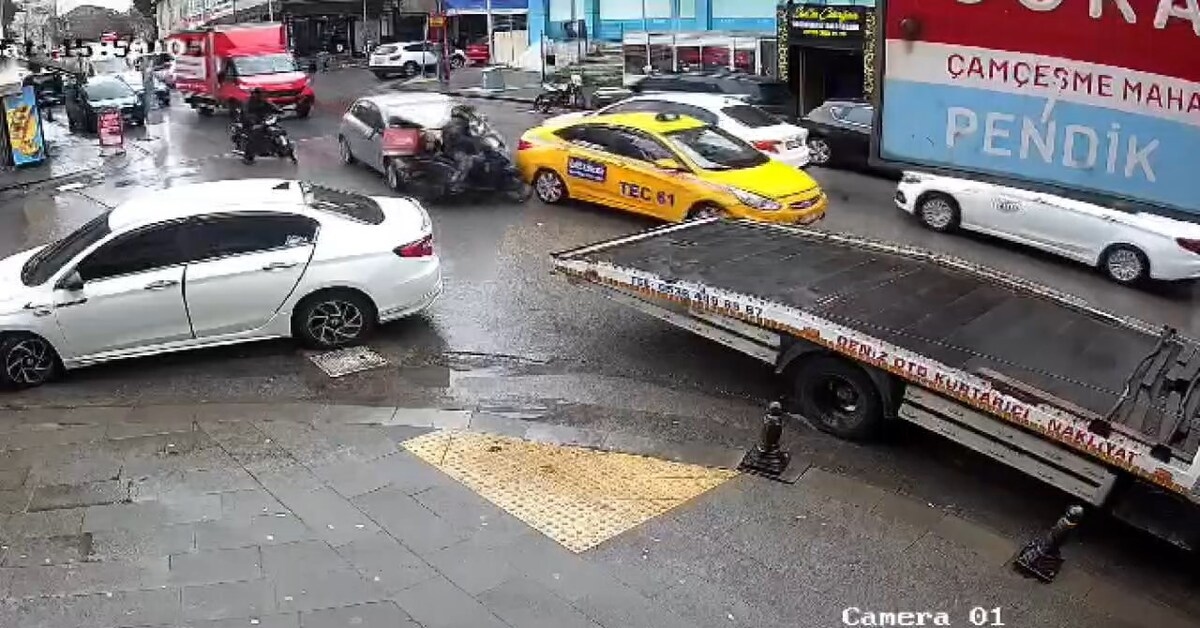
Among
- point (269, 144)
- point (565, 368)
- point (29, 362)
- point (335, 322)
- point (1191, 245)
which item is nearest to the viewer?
point (29, 362)

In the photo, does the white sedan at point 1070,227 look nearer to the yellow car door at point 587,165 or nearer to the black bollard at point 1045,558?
the yellow car door at point 587,165

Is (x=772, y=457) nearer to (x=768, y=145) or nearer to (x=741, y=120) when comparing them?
(x=768, y=145)

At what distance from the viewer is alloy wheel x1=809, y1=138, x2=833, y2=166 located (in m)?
19.4

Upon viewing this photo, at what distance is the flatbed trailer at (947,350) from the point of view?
6562 millimetres

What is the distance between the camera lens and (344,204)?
1067 centimetres

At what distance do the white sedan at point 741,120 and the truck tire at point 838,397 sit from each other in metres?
9.44

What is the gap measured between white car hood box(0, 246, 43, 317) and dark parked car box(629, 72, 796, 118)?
1439cm

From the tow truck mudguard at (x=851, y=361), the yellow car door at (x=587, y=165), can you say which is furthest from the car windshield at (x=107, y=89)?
the tow truck mudguard at (x=851, y=361)

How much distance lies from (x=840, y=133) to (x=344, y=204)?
11011mm

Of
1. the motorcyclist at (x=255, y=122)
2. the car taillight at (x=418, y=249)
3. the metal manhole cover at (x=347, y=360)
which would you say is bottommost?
the metal manhole cover at (x=347, y=360)

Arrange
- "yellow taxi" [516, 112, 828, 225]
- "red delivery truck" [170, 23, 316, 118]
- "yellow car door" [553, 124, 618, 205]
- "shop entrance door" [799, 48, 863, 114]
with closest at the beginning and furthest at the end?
"yellow taxi" [516, 112, 828, 225] < "yellow car door" [553, 124, 618, 205] < "shop entrance door" [799, 48, 863, 114] < "red delivery truck" [170, 23, 316, 118]

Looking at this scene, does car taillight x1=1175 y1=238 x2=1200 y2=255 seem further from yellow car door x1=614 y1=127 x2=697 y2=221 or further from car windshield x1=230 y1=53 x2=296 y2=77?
car windshield x1=230 y1=53 x2=296 y2=77

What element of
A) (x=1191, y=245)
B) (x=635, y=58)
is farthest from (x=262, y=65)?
(x=1191, y=245)

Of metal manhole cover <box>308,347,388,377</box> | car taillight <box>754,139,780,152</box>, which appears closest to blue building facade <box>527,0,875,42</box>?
car taillight <box>754,139,780,152</box>
